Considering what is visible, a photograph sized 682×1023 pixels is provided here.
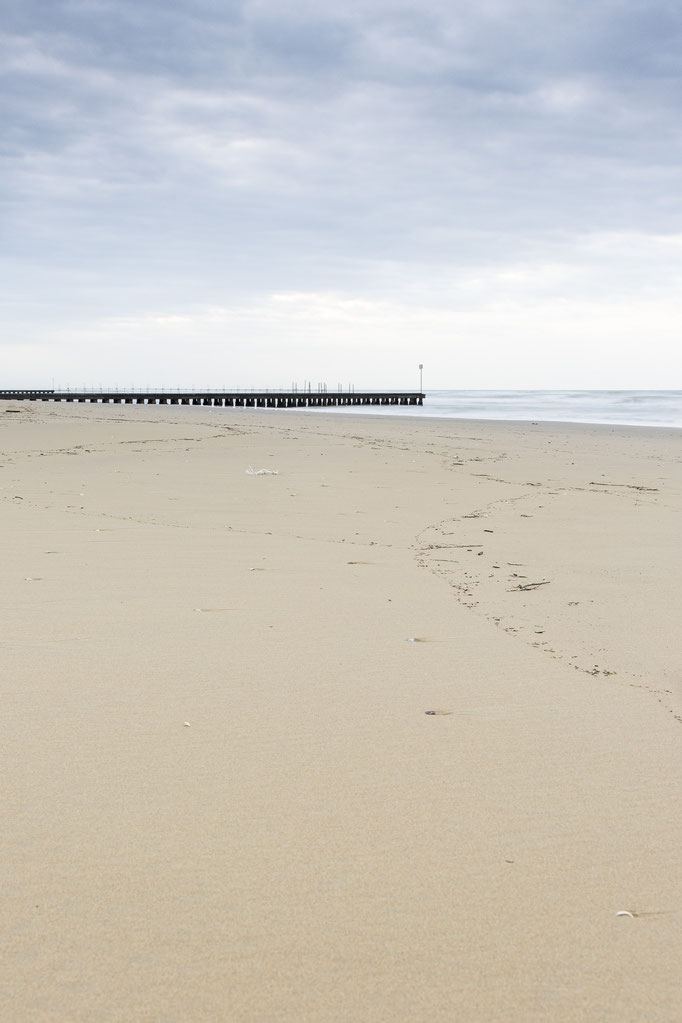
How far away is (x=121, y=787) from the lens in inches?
92.4

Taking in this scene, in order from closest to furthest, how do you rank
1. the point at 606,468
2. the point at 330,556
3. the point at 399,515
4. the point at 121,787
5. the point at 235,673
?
the point at 121,787
the point at 235,673
the point at 330,556
the point at 399,515
the point at 606,468

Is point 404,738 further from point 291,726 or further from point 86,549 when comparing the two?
point 86,549

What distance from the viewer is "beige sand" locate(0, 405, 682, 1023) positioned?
165cm

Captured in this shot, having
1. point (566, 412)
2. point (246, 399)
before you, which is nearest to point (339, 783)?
point (566, 412)

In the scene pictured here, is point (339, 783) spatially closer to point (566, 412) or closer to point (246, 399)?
point (566, 412)

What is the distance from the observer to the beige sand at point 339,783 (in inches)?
64.8

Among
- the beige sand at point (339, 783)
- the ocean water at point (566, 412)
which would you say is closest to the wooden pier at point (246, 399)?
the ocean water at point (566, 412)

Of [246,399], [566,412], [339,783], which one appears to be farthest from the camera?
[246,399]

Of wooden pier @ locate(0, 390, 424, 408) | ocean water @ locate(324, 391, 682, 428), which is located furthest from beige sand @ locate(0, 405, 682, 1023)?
wooden pier @ locate(0, 390, 424, 408)

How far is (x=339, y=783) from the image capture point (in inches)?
94.7

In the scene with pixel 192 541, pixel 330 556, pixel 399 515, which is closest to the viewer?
pixel 330 556

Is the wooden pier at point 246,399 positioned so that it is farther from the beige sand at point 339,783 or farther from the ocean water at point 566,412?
the beige sand at point 339,783

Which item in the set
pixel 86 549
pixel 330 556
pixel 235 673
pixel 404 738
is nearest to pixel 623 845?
pixel 404 738

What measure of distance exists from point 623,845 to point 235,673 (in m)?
1.61
